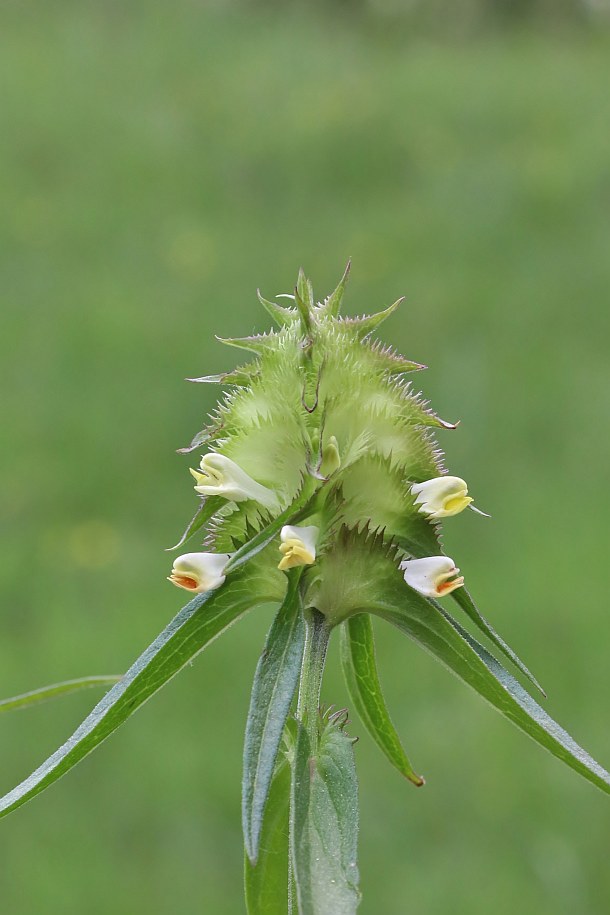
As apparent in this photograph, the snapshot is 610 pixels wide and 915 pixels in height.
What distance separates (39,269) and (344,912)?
6.49 metres

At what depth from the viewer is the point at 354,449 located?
92 cm

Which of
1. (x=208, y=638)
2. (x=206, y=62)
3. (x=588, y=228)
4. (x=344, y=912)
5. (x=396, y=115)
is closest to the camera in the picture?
(x=344, y=912)

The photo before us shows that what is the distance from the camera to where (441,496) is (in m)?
0.93

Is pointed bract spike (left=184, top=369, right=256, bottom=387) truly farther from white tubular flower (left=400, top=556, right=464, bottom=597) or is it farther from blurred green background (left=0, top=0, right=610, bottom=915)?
blurred green background (left=0, top=0, right=610, bottom=915)

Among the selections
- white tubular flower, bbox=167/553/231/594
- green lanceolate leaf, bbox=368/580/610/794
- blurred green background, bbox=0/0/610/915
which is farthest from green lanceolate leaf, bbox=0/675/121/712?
blurred green background, bbox=0/0/610/915

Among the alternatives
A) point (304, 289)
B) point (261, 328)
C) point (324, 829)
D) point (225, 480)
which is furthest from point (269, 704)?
point (261, 328)

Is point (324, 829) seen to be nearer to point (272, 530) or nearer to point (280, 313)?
point (272, 530)

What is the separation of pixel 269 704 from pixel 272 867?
0.17 metres

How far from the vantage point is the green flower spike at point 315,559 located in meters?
0.84

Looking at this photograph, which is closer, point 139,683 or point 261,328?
point 139,683

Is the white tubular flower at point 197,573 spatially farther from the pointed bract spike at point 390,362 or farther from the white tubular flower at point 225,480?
the pointed bract spike at point 390,362

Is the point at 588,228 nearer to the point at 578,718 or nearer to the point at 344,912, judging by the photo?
the point at 578,718

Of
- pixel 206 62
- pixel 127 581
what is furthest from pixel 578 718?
pixel 206 62

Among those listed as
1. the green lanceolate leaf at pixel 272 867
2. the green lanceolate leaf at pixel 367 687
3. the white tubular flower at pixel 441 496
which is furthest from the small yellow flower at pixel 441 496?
the green lanceolate leaf at pixel 272 867
